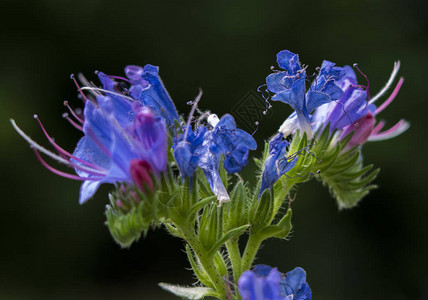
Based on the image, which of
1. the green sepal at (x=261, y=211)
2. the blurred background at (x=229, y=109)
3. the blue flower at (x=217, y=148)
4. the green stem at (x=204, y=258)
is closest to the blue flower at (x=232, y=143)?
the blue flower at (x=217, y=148)

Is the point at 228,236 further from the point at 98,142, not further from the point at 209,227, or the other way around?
the point at 98,142

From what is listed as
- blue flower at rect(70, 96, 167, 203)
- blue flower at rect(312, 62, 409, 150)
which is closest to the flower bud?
blue flower at rect(70, 96, 167, 203)

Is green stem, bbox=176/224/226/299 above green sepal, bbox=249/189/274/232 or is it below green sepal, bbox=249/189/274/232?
below

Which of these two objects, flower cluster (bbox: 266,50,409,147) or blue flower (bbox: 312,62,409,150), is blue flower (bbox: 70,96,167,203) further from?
blue flower (bbox: 312,62,409,150)

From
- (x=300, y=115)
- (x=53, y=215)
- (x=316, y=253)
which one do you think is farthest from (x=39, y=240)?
(x=300, y=115)

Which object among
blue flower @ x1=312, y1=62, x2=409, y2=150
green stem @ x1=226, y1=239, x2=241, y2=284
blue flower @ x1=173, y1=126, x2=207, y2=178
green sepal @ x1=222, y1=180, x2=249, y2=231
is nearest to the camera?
blue flower @ x1=173, y1=126, x2=207, y2=178

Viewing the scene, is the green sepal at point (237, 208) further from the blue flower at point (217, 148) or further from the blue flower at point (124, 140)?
the blue flower at point (124, 140)
